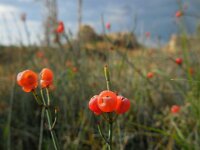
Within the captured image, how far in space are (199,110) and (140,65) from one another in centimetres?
304

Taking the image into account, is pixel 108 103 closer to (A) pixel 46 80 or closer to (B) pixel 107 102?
(B) pixel 107 102

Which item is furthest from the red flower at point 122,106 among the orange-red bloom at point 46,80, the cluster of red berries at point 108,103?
the orange-red bloom at point 46,80

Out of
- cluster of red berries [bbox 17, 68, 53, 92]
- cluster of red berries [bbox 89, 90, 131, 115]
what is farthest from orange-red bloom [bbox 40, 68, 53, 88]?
cluster of red berries [bbox 89, 90, 131, 115]

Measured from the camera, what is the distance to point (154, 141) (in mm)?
2881

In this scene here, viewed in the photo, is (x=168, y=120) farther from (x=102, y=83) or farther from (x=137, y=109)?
(x=102, y=83)

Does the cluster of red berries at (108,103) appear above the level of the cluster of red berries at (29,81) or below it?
below

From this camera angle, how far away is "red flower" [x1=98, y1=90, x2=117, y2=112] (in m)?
0.77

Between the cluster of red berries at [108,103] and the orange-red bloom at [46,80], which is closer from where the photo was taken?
the cluster of red berries at [108,103]

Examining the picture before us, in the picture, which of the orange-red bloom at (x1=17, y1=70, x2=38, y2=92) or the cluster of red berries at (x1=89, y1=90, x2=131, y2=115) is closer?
the cluster of red berries at (x1=89, y1=90, x2=131, y2=115)

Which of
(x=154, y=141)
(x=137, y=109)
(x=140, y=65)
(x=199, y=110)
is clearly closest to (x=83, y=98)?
(x=137, y=109)

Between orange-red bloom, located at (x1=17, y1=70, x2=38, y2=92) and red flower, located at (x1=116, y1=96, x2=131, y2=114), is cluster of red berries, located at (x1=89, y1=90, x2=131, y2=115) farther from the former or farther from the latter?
orange-red bloom, located at (x1=17, y1=70, x2=38, y2=92)

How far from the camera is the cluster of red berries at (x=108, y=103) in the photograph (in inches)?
30.6

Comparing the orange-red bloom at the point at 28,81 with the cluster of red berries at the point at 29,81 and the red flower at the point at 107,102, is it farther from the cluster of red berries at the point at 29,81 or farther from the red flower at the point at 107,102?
the red flower at the point at 107,102

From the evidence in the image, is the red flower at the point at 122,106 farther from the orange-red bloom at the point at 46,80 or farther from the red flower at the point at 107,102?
the orange-red bloom at the point at 46,80
